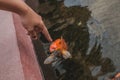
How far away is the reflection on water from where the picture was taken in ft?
13.7

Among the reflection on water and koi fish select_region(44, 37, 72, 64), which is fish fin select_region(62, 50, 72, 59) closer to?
koi fish select_region(44, 37, 72, 64)

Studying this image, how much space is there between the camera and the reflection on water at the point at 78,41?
A: 4.18 m

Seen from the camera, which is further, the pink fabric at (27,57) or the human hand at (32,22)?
the pink fabric at (27,57)

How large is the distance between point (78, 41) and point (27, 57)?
1688mm

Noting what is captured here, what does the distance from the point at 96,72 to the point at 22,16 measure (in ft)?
6.07

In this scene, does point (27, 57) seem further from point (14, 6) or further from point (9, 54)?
point (14, 6)

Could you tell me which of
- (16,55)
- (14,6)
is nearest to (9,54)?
(16,55)

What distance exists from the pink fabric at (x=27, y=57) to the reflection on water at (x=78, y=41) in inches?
32.4

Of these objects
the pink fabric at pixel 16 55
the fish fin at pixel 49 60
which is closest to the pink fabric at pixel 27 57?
the pink fabric at pixel 16 55

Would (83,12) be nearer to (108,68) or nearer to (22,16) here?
(108,68)

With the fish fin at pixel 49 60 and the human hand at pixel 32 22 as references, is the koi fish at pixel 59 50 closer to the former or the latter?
the fish fin at pixel 49 60

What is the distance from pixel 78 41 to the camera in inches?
193

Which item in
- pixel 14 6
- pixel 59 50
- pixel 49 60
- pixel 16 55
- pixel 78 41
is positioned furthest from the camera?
pixel 78 41

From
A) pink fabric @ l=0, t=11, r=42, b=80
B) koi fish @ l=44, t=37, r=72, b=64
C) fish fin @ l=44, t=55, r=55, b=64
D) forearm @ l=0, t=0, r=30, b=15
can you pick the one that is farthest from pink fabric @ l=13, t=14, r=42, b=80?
forearm @ l=0, t=0, r=30, b=15
